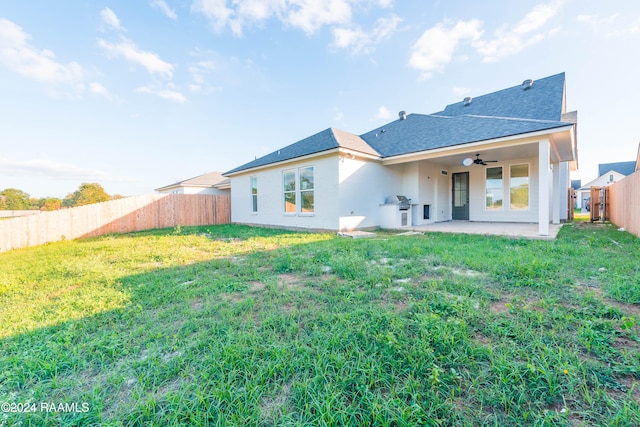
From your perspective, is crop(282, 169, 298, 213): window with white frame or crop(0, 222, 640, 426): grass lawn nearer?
crop(0, 222, 640, 426): grass lawn

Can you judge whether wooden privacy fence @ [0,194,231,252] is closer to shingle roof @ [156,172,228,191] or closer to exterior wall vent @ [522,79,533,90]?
shingle roof @ [156,172,228,191]

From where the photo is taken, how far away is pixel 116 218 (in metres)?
10.2

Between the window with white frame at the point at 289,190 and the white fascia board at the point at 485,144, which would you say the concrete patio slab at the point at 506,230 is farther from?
the window with white frame at the point at 289,190

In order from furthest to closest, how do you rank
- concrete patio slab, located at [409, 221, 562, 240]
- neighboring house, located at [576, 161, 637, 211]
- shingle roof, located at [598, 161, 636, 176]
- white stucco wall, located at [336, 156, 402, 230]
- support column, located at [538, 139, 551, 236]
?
1. neighboring house, located at [576, 161, 637, 211]
2. shingle roof, located at [598, 161, 636, 176]
3. white stucco wall, located at [336, 156, 402, 230]
4. concrete patio slab, located at [409, 221, 562, 240]
5. support column, located at [538, 139, 551, 236]

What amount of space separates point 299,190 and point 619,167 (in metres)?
48.7

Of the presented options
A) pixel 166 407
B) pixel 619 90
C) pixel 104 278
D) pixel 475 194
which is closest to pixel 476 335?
pixel 166 407

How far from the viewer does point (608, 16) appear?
6.32m

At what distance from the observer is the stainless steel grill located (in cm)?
898

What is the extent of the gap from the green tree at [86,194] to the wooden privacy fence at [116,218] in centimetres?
2926

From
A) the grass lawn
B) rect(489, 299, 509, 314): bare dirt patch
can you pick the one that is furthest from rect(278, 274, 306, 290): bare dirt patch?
rect(489, 299, 509, 314): bare dirt patch

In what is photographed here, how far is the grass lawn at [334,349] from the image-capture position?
1226 mm

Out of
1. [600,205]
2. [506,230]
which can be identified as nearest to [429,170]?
[506,230]

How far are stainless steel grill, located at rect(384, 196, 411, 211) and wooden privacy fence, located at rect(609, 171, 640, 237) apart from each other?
18.0 feet

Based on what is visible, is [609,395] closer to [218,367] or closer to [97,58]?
[218,367]
